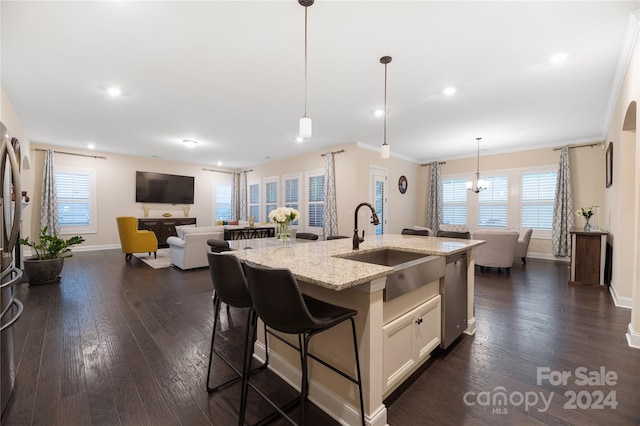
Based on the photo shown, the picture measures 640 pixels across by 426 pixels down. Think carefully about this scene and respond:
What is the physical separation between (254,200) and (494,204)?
7273 millimetres

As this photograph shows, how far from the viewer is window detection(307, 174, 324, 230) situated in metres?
6.99

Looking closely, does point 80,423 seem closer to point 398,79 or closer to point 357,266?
point 357,266

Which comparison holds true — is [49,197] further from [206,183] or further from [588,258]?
[588,258]

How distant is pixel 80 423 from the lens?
151cm

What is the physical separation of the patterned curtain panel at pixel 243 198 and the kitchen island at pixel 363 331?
791cm

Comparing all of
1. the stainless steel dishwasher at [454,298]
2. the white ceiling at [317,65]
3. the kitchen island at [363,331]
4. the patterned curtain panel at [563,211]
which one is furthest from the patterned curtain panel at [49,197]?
the patterned curtain panel at [563,211]

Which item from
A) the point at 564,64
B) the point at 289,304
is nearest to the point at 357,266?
the point at 289,304

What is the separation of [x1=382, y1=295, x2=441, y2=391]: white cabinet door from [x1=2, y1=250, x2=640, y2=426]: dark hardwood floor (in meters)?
0.15

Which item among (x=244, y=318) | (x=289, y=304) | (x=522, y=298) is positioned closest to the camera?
(x=289, y=304)

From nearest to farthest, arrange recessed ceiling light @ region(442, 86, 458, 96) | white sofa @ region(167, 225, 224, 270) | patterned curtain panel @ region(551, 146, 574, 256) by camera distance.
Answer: recessed ceiling light @ region(442, 86, 458, 96) < white sofa @ region(167, 225, 224, 270) < patterned curtain panel @ region(551, 146, 574, 256)

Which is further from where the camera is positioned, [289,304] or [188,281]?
[188,281]

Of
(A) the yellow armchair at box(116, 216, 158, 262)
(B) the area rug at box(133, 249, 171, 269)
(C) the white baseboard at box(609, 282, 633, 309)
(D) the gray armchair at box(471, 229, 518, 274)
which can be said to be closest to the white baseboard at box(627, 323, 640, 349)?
(C) the white baseboard at box(609, 282, 633, 309)

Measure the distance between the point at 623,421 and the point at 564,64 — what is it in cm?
322

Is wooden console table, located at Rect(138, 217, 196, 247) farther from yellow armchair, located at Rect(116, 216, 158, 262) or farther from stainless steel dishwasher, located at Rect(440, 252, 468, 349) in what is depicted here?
stainless steel dishwasher, located at Rect(440, 252, 468, 349)
